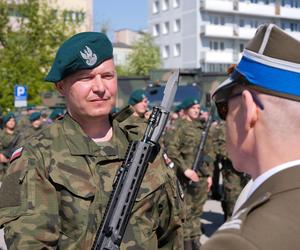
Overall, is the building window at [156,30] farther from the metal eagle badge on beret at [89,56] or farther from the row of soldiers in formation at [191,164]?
the metal eagle badge on beret at [89,56]

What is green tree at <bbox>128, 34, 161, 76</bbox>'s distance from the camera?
45.1 m

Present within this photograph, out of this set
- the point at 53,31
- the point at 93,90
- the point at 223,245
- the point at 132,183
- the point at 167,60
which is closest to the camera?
the point at 223,245

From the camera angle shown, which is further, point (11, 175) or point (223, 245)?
point (11, 175)

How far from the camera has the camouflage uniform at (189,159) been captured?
22.9 feet

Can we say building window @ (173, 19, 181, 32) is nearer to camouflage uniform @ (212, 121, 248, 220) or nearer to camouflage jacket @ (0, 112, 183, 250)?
camouflage uniform @ (212, 121, 248, 220)

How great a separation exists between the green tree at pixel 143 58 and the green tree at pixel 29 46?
18.8 m

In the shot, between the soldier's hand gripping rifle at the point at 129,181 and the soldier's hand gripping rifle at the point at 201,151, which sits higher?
the soldier's hand gripping rifle at the point at 129,181

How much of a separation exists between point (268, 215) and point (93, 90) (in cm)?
149

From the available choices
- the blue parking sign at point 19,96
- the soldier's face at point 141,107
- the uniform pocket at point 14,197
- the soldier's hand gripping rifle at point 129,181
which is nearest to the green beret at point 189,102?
the soldier's face at point 141,107

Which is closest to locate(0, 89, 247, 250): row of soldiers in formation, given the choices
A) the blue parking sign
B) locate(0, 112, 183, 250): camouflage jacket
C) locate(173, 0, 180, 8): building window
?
locate(0, 112, 183, 250): camouflage jacket

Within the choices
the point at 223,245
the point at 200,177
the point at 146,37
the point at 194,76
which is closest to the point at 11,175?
the point at 223,245

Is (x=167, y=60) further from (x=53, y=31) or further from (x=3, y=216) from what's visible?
(x=3, y=216)

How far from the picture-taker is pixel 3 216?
2.34m

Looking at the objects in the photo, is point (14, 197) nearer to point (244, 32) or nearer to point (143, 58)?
point (143, 58)
